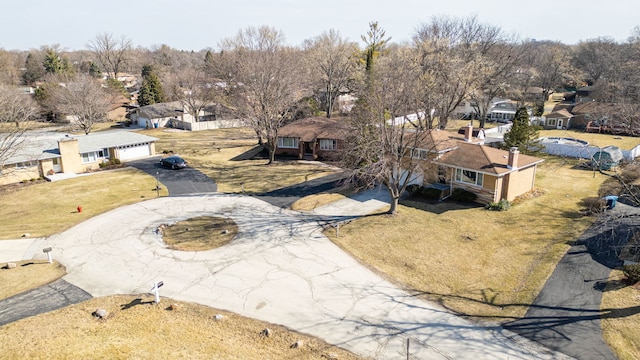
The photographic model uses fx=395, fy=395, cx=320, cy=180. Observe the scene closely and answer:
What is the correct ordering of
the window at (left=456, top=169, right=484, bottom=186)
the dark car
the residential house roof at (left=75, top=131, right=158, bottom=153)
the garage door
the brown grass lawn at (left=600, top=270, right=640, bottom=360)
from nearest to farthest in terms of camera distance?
the brown grass lawn at (left=600, top=270, right=640, bottom=360) → the window at (left=456, top=169, right=484, bottom=186) → the dark car → the residential house roof at (left=75, top=131, right=158, bottom=153) → the garage door

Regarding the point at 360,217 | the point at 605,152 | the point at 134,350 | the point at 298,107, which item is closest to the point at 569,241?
the point at 360,217

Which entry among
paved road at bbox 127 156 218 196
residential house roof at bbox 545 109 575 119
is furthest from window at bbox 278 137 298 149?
residential house roof at bbox 545 109 575 119

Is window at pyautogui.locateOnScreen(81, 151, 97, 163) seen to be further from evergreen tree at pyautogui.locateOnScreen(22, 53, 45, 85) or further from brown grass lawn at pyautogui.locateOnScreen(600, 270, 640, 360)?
evergreen tree at pyautogui.locateOnScreen(22, 53, 45, 85)

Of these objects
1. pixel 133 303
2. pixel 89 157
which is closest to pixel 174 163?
pixel 89 157

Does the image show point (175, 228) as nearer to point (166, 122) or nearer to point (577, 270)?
point (577, 270)

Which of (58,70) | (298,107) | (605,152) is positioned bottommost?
(605,152)

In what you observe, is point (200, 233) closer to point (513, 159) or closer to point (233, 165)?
point (233, 165)

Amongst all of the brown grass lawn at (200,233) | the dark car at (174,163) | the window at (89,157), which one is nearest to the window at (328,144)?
the dark car at (174,163)

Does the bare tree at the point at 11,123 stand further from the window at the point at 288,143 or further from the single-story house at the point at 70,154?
the window at the point at 288,143
